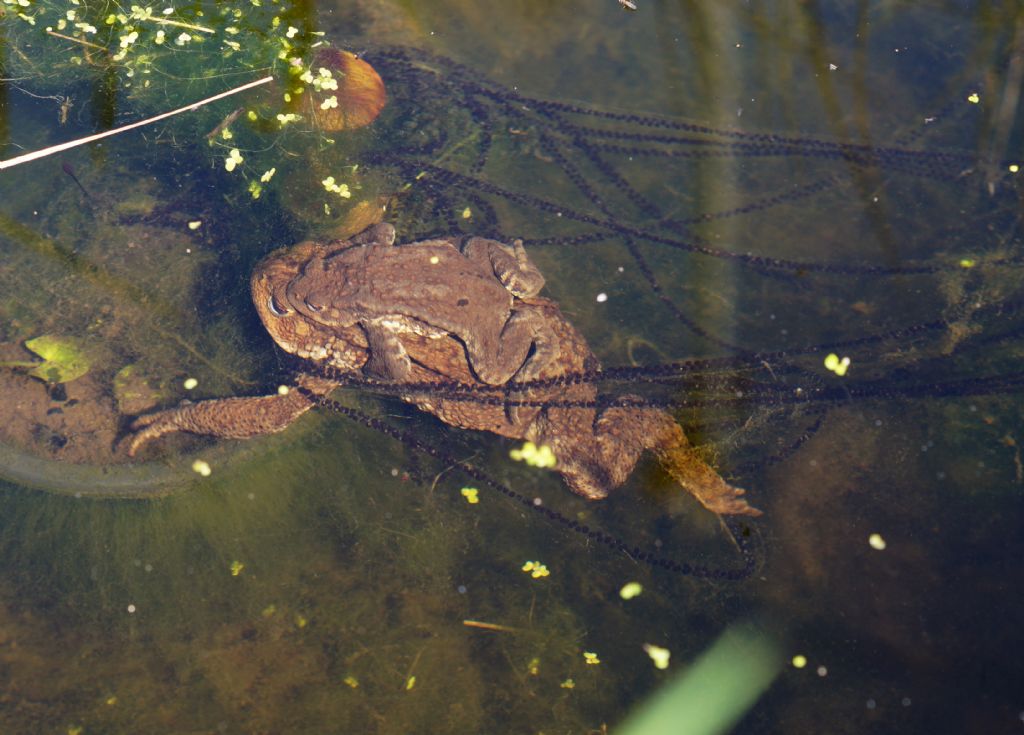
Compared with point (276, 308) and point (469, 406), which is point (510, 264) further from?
point (276, 308)

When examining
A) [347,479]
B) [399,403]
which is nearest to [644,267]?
[399,403]

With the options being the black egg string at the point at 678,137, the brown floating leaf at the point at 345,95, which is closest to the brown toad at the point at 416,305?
the brown floating leaf at the point at 345,95

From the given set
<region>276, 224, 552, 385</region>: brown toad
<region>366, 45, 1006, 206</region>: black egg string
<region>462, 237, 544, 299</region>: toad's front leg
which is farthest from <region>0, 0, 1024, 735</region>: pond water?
<region>276, 224, 552, 385</region>: brown toad

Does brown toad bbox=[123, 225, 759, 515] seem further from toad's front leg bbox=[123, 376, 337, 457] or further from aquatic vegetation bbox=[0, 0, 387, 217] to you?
aquatic vegetation bbox=[0, 0, 387, 217]

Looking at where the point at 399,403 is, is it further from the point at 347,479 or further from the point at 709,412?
the point at 709,412

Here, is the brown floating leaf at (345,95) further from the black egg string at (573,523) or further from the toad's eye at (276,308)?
the black egg string at (573,523)

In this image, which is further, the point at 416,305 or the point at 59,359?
the point at 59,359

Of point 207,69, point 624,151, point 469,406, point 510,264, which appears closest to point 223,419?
point 469,406
